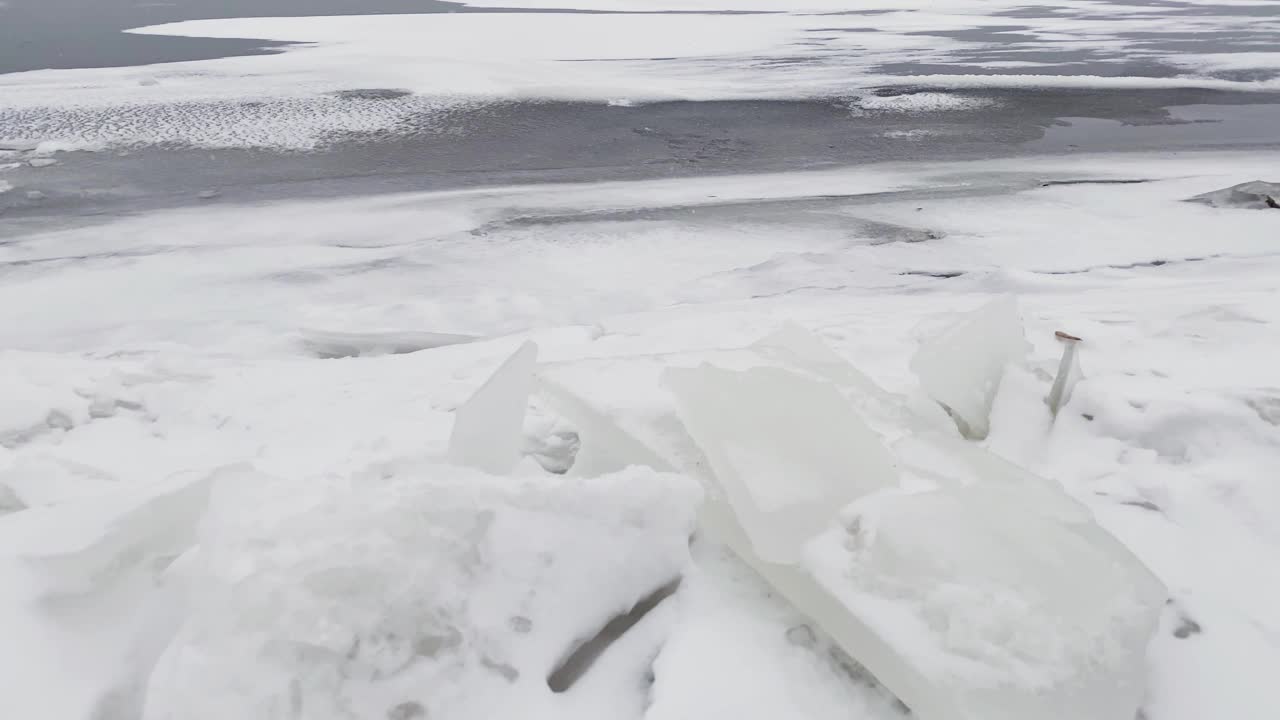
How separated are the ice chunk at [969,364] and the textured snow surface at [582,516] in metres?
0.06

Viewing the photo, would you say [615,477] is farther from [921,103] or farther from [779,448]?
[921,103]

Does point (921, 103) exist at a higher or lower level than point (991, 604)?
higher

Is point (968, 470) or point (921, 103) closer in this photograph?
point (968, 470)

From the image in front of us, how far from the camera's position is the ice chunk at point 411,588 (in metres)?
1.31

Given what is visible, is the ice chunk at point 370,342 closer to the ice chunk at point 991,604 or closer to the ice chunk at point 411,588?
the ice chunk at point 411,588

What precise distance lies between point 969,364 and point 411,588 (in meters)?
1.66

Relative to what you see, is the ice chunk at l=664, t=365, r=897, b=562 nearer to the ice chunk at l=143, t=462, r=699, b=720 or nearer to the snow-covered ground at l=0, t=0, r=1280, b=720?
the snow-covered ground at l=0, t=0, r=1280, b=720

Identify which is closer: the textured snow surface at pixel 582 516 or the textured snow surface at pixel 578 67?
the textured snow surface at pixel 582 516

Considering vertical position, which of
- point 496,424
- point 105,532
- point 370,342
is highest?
point 496,424

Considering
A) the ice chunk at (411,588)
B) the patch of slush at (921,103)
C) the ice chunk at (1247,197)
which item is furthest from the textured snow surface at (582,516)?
the patch of slush at (921,103)

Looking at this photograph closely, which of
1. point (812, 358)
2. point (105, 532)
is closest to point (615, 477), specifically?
point (812, 358)

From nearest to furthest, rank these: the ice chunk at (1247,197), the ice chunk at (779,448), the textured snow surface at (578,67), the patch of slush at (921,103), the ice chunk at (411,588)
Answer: the ice chunk at (411,588), the ice chunk at (779,448), the ice chunk at (1247,197), the textured snow surface at (578,67), the patch of slush at (921,103)

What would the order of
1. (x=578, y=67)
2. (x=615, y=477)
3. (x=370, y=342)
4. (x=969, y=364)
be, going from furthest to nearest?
1. (x=578, y=67)
2. (x=370, y=342)
3. (x=969, y=364)
4. (x=615, y=477)

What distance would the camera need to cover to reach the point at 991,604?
144 cm
